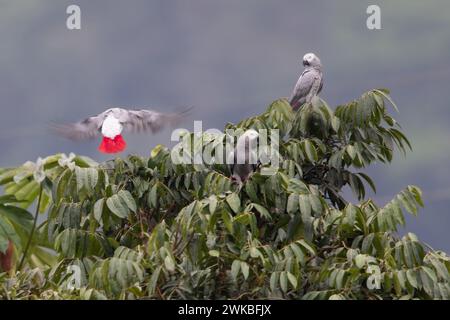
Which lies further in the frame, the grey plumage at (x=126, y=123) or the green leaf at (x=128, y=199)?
the grey plumage at (x=126, y=123)

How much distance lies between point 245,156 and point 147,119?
1142 millimetres

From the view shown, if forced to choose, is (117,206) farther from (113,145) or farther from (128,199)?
(113,145)

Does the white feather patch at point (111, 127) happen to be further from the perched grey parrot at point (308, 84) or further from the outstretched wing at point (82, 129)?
the perched grey parrot at point (308, 84)

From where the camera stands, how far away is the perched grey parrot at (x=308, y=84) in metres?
7.22

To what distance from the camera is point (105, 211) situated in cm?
614

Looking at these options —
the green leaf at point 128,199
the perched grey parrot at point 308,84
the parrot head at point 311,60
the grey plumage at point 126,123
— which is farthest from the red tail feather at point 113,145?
the parrot head at point 311,60

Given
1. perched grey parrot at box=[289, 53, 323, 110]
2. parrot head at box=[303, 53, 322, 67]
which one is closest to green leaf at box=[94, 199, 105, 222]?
perched grey parrot at box=[289, 53, 323, 110]

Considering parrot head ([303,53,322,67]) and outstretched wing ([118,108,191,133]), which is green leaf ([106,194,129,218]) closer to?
outstretched wing ([118,108,191,133])

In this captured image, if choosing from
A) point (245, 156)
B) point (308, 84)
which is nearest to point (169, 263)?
point (245, 156)

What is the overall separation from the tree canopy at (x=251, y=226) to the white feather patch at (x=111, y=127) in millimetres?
232

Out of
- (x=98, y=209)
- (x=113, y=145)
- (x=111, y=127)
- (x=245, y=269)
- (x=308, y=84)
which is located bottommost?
(x=245, y=269)

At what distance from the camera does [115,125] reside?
678 centimetres

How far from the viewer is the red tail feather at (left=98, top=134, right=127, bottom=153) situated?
6602 millimetres
